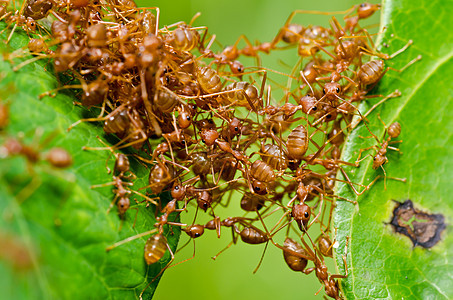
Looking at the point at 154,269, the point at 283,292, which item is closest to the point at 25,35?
the point at 154,269

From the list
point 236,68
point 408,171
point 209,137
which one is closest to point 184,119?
point 209,137

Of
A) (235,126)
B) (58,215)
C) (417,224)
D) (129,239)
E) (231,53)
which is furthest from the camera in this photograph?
(231,53)

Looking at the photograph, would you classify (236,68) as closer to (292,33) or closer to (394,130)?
(292,33)

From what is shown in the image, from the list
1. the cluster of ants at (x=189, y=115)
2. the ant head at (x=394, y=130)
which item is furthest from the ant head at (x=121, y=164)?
the ant head at (x=394, y=130)

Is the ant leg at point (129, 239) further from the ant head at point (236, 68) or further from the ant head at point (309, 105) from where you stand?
the ant head at point (236, 68)

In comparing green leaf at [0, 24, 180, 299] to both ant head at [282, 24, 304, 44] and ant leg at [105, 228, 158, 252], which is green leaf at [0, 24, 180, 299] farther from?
ant head at [282, 24, 304, 44]

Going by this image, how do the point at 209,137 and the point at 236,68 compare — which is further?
the point at 236,68

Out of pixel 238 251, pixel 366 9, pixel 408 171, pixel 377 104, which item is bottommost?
pixel 238 251
